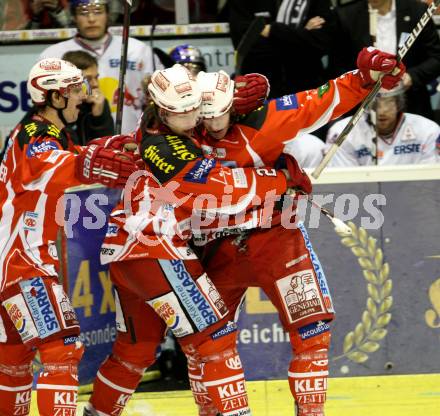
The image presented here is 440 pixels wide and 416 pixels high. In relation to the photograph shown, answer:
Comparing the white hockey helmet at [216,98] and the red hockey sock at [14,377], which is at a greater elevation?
the white hockey helmet at [216,98]

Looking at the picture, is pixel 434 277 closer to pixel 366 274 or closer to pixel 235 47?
pixel 366 274

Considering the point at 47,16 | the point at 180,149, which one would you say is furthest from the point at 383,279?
the point at 47,16

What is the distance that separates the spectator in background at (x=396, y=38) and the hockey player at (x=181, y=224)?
2.09 m

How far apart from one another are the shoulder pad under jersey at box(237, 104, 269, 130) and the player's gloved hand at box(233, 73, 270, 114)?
0.02m

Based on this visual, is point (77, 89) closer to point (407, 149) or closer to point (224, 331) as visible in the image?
point (224, 331)

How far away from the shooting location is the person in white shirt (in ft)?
25.4

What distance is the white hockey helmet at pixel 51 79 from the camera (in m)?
5.66

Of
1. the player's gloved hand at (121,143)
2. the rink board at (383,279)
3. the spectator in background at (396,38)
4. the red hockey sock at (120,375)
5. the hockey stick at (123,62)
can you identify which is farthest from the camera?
the spectator in background at (396,38)

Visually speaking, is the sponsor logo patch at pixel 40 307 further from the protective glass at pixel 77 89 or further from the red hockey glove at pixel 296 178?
the red hockey glove at pixel 296 178

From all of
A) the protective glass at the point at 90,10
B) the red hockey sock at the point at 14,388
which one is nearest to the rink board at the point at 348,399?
the red hockey sock at the point at 14,388

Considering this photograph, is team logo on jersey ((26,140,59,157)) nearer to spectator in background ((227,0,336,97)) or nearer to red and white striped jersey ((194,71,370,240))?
red and white striped jersey ((194,71,370,240))

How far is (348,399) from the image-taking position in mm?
6727

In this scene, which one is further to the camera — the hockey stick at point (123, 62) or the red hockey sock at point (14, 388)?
the hockey stick at point (123, 62)

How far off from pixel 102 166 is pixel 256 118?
77 cm
